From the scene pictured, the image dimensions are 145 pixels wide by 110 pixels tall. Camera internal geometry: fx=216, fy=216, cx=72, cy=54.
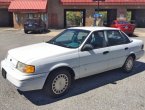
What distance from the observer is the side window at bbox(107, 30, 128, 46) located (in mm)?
6730

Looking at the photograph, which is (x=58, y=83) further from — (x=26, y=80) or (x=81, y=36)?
(x=81, y=36)

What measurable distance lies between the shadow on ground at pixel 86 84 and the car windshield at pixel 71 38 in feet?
4.05

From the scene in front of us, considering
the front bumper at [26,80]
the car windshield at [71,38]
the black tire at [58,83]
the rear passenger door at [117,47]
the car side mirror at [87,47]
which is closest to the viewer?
the front bumper at [26,80]

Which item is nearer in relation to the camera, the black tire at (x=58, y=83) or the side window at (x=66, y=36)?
the black tire at (x=58, y=83)

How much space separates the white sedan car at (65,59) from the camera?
16.3ft

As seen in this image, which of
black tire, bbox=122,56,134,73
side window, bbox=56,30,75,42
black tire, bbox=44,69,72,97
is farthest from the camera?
black tire, bbox=122,56,134,73

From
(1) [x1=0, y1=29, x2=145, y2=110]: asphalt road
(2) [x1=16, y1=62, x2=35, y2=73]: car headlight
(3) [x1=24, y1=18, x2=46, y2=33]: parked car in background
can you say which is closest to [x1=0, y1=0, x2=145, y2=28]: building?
(3) [x1=24, y1=18, x2=46, y2=33]: parked car in background

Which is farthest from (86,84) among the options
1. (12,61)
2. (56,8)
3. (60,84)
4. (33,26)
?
(56,8)

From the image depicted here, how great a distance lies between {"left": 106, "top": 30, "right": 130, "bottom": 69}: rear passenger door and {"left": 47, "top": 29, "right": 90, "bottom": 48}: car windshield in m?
0.89

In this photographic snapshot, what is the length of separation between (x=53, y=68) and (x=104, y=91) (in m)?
1.67

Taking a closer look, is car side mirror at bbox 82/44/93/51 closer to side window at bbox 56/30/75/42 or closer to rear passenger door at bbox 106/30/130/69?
side window at bbox 56/30/75/42

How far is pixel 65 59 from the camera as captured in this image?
5391mm

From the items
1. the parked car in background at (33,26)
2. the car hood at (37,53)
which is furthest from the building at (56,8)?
the car hood at (37,53)

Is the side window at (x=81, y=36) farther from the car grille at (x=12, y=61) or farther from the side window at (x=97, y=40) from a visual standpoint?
the car grille at (x=12, y=61)
